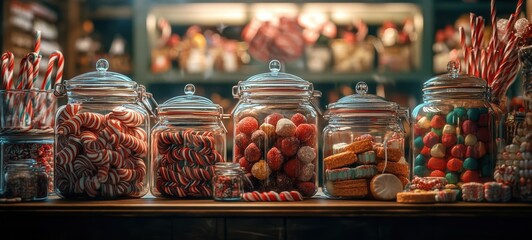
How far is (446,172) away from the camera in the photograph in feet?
5.49

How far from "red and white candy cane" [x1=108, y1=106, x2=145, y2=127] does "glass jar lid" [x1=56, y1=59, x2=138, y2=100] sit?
43 mm

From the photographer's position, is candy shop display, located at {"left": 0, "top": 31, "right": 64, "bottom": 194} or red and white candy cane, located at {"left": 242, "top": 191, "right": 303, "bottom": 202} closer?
red and white candy cane, located at {"left": 242, "top": 191, "right": 303, "bottom": 202}

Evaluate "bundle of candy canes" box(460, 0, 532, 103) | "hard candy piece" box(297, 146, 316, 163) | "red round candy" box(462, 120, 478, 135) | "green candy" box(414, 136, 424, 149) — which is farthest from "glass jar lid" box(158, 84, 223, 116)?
"bundle of candy canes" box(460, 0, 532, 103)

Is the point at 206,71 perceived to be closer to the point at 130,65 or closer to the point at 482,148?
the point at 130,65

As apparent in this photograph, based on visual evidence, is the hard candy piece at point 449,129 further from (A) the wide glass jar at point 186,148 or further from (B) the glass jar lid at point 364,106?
(A) the wide glass jar at point 186,148

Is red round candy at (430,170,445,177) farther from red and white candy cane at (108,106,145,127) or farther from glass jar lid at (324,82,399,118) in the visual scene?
red and white candy cane at (108,106,145,127)

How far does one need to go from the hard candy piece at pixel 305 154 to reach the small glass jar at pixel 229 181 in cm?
15

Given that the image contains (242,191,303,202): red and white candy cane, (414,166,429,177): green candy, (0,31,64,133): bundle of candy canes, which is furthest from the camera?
(0,31,64,133): bundle of candy canes

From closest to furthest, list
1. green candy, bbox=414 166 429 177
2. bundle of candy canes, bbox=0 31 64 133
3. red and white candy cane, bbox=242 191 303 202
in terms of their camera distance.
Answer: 1. red and white candy cane, bbox=242 191 303 202
2. green candy, bbox=414 166 429 177
3. bundle of candy canes, bbox=0 31 64 133

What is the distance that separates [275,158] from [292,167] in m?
0.05

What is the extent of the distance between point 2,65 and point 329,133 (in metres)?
0.86

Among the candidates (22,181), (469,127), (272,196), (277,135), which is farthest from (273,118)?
(22,181)

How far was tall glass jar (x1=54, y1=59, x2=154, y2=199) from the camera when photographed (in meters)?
1.68

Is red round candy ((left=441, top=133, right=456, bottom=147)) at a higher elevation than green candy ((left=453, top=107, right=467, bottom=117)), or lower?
lower
